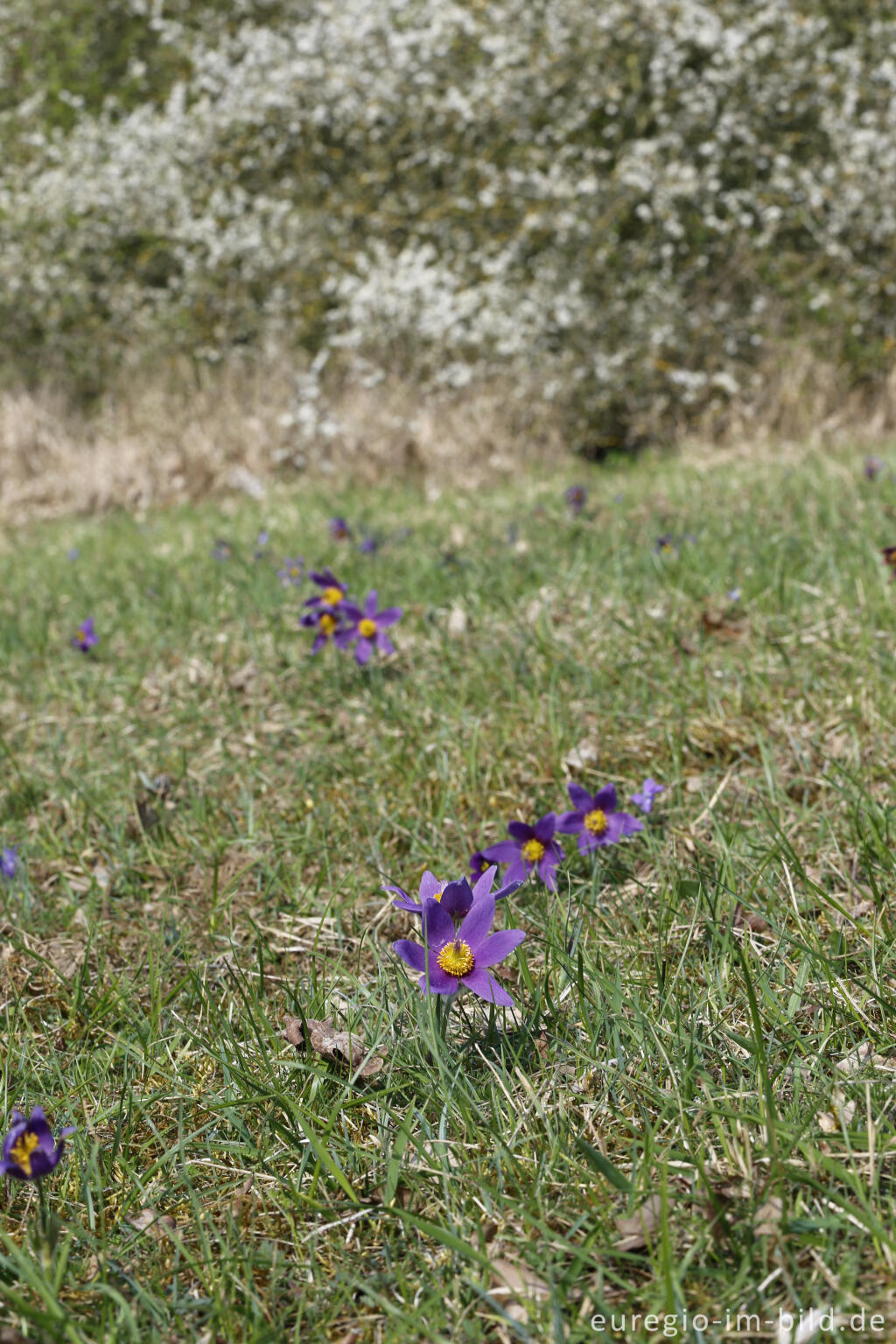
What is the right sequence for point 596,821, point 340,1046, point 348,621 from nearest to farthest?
point 340,1046
point 596,821
point 348,621

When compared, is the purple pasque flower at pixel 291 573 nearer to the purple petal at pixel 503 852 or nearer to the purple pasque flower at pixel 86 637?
the purple pasque flower at pixel 86 637

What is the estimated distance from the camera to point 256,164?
1040cm

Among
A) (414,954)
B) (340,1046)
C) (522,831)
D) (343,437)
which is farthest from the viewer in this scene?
(343,437)

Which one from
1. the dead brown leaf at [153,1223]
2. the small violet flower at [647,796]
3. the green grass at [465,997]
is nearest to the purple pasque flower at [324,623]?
the green grass at [465,997]

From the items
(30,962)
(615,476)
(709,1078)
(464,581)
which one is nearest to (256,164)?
(615,476)

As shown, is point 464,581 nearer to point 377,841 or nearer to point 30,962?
point 377,841

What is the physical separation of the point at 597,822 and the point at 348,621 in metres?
1.40

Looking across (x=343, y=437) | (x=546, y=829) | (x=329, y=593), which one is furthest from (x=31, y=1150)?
(x=343, y=437)

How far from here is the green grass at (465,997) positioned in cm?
122

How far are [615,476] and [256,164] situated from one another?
20.4 ft

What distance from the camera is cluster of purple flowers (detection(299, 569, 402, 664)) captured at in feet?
9.75

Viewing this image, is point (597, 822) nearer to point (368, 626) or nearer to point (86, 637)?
point (368, 626)

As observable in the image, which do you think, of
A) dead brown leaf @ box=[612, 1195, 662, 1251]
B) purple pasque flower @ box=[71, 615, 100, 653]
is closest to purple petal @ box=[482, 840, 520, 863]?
dead brown leaf @ box=[612, 1195, 662, 1251]

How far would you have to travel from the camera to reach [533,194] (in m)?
8.68
